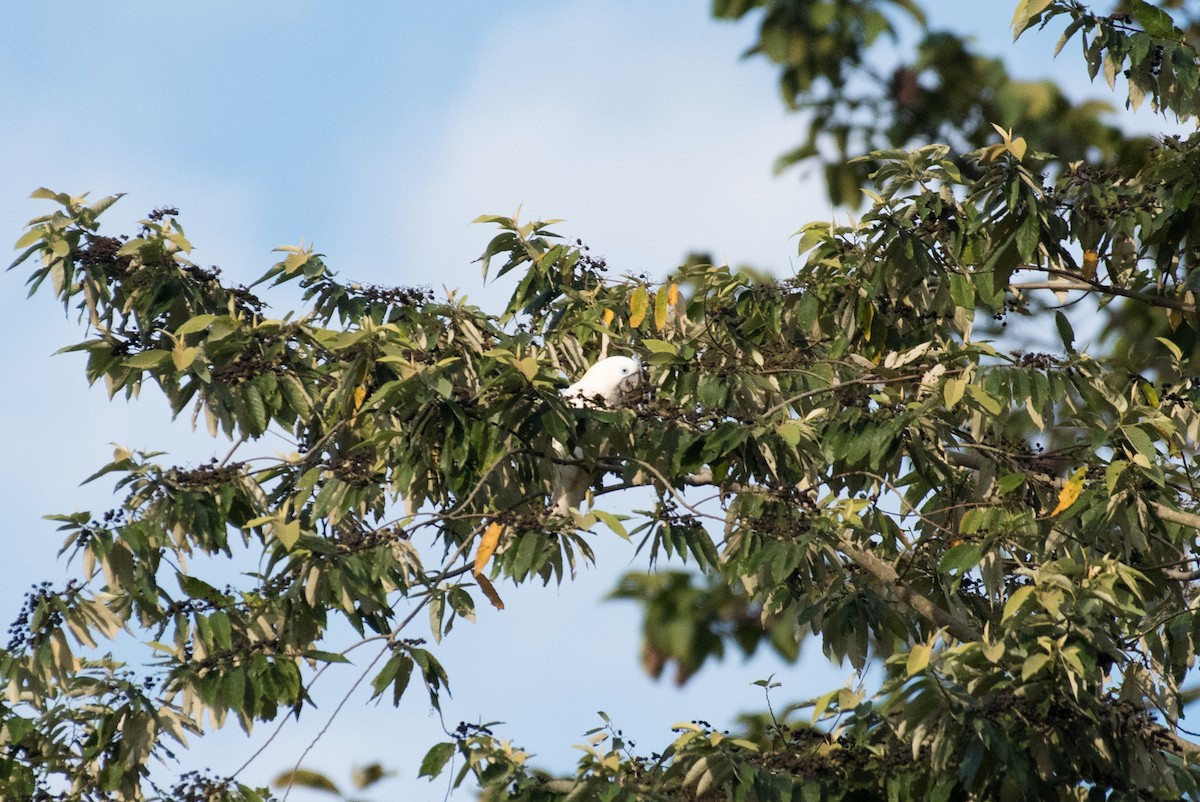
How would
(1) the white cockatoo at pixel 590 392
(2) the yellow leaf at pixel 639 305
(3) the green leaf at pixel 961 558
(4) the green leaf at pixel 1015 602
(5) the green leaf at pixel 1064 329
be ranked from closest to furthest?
(4) the green leaf at pixel 1015 602 → (3) the green leaf at pixel 961 558 → (1) the white cockatoo at pixel 590 392 → (2) the yellow leaf at pixel 639 305 → (5) the green leaf at pixel 1064 329

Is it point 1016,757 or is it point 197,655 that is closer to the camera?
point 1016,757

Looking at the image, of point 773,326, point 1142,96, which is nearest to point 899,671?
point 773,326

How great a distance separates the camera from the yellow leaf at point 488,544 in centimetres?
356

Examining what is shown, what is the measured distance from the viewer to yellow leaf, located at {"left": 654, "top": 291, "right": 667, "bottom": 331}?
4.38 metres

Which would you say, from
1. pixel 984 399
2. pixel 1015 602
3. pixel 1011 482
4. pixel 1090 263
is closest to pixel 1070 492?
pixel 1011 482

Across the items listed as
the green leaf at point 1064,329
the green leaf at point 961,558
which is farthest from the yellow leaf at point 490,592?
the green leaf at point 1064,329

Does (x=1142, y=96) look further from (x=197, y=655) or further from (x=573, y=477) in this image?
(x=197, y=655)

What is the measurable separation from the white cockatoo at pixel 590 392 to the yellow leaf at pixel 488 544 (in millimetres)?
372

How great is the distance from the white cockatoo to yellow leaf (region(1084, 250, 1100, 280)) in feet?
4.88

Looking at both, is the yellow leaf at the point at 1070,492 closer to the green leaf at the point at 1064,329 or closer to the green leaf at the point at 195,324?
the green leaf at the point at 1064,329

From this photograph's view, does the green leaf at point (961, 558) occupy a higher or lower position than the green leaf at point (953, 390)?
lower

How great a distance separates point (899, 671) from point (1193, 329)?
6.30 ft

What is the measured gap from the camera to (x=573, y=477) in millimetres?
4094

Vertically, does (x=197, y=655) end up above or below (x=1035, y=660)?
Result: above
